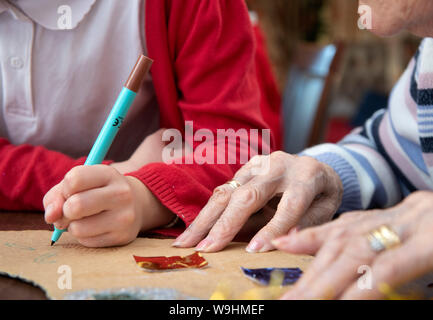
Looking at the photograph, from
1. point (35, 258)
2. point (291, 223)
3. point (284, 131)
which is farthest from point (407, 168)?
point (284, 131)

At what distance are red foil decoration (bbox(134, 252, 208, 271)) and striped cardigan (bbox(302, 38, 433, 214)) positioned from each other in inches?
12.9

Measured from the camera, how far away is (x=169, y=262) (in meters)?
0.47

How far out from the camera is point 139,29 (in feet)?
2.25

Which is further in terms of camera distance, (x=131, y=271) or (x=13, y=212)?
(x=13, y=212)

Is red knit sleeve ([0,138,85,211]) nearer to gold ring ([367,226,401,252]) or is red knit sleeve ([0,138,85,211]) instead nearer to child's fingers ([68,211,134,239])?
child's fingers ([68,211,134,239])

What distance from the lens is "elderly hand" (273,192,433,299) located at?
1.23ft

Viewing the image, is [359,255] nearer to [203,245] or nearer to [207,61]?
[203,245]

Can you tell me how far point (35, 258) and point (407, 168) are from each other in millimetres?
583

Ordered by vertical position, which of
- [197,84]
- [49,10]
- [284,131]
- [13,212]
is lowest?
[284,131]

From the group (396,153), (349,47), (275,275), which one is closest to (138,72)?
(275,275)

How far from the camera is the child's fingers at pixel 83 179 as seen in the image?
48 centimetres

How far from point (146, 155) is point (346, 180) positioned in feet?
1.01
